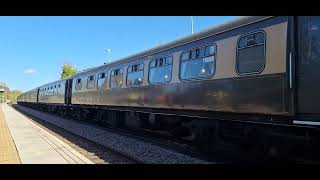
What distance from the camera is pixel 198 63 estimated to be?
417 inches

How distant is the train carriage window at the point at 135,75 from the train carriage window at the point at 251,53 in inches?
236

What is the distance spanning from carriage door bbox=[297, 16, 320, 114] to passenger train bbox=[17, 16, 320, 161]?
17 mm

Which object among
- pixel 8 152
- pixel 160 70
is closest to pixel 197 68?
pixel 160 70

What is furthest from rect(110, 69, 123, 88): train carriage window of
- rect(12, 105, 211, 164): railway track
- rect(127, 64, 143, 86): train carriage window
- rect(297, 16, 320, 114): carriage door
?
rect(297, 16, 320, 114): carriage door

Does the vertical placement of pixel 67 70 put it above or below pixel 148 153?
above

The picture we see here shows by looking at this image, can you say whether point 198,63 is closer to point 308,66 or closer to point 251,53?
point 251,53

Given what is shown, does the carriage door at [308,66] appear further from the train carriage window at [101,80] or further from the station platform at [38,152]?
the train carriage window at [101,80]

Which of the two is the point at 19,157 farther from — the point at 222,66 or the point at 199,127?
the point at 222,66

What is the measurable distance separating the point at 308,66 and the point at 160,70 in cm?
640

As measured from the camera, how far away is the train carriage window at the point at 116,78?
659 inches

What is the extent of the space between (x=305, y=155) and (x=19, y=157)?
23.1 feet

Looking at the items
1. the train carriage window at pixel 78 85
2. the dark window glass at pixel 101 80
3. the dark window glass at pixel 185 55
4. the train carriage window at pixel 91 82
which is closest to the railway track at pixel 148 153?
the dark window glass at pixel 185 55
